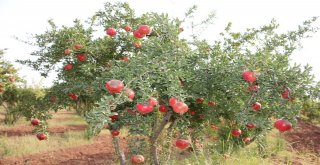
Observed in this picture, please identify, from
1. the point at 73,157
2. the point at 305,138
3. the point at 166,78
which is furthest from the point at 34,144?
the point at 305,138

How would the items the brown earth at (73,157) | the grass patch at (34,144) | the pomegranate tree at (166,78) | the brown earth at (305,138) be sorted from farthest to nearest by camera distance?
the brown earth at (305,138) < the grass patch at (34,144) < the brown earth at (73,157) < the pomegranate tree at (166,78)

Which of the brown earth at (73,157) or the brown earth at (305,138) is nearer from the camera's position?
the brown earth at (73,157)

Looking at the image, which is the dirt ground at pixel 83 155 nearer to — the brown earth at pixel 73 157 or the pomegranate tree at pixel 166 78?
the brown earth at pixel 73 157

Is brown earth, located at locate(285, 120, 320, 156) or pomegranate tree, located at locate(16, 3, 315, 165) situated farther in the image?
brown earth, located at locate(285, 120, 320, 156)

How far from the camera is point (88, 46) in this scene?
5.61 metres

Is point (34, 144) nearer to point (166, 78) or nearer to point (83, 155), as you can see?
point (83, 155)

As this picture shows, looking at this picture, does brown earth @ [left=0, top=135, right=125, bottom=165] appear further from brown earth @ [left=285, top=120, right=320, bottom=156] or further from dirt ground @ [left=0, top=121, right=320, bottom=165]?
brown earth @ [left=285, top=120, right=320, bottom=156]

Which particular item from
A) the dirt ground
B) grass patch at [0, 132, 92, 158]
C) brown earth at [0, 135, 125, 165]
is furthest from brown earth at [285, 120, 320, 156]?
grass patch at [0, 132, 92, 158]

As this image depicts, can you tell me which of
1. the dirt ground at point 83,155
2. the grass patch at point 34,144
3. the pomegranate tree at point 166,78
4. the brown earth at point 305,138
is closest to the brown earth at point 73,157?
the dirt ground at point 83,155

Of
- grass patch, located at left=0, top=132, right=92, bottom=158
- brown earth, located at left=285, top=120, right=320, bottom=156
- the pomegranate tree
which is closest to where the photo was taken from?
the pomegranate tree

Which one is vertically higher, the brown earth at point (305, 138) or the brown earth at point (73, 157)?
the brown earth at point (73, 157)

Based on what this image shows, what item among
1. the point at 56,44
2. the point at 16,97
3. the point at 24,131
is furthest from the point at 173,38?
the point at 16,97

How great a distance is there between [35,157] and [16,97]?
24.6 ft

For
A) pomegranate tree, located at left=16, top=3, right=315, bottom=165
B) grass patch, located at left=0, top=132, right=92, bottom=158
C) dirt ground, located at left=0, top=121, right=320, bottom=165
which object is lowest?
dirt ground, located at left=0, top=121, right=320, bottom=165
